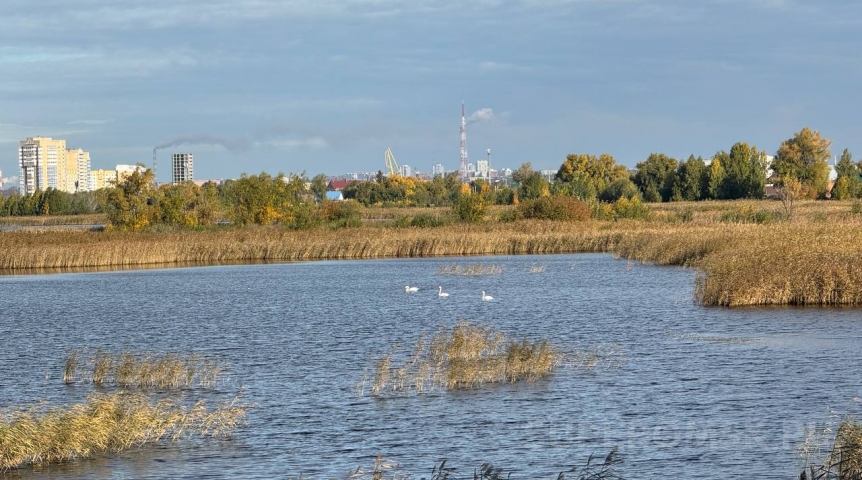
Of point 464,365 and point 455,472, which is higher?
point 464,365

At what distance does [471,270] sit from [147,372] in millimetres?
28087

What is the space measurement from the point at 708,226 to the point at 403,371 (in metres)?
42.3

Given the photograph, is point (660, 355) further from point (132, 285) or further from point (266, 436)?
point (132, 285)

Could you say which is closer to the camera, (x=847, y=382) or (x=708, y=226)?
(x=847, y=382)

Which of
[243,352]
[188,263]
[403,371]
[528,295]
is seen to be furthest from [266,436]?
[188,263]

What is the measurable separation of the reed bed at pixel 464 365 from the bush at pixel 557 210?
4991 cm

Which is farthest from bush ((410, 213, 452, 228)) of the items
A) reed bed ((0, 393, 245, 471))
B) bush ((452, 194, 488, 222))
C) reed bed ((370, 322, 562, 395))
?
reed bed ((0, 393, 245, 471))

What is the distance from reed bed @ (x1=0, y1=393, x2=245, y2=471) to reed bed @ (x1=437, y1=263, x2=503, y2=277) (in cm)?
3036

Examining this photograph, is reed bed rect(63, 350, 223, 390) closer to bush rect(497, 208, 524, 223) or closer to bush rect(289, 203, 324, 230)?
bush rect(289, 203, 324, 230)

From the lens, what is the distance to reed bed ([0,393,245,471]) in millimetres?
15141

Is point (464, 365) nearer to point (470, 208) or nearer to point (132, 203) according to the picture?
point (470, 208)

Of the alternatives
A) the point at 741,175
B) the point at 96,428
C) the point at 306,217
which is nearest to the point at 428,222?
the point at 306,217

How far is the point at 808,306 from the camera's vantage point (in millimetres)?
30547

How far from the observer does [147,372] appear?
837 inches
